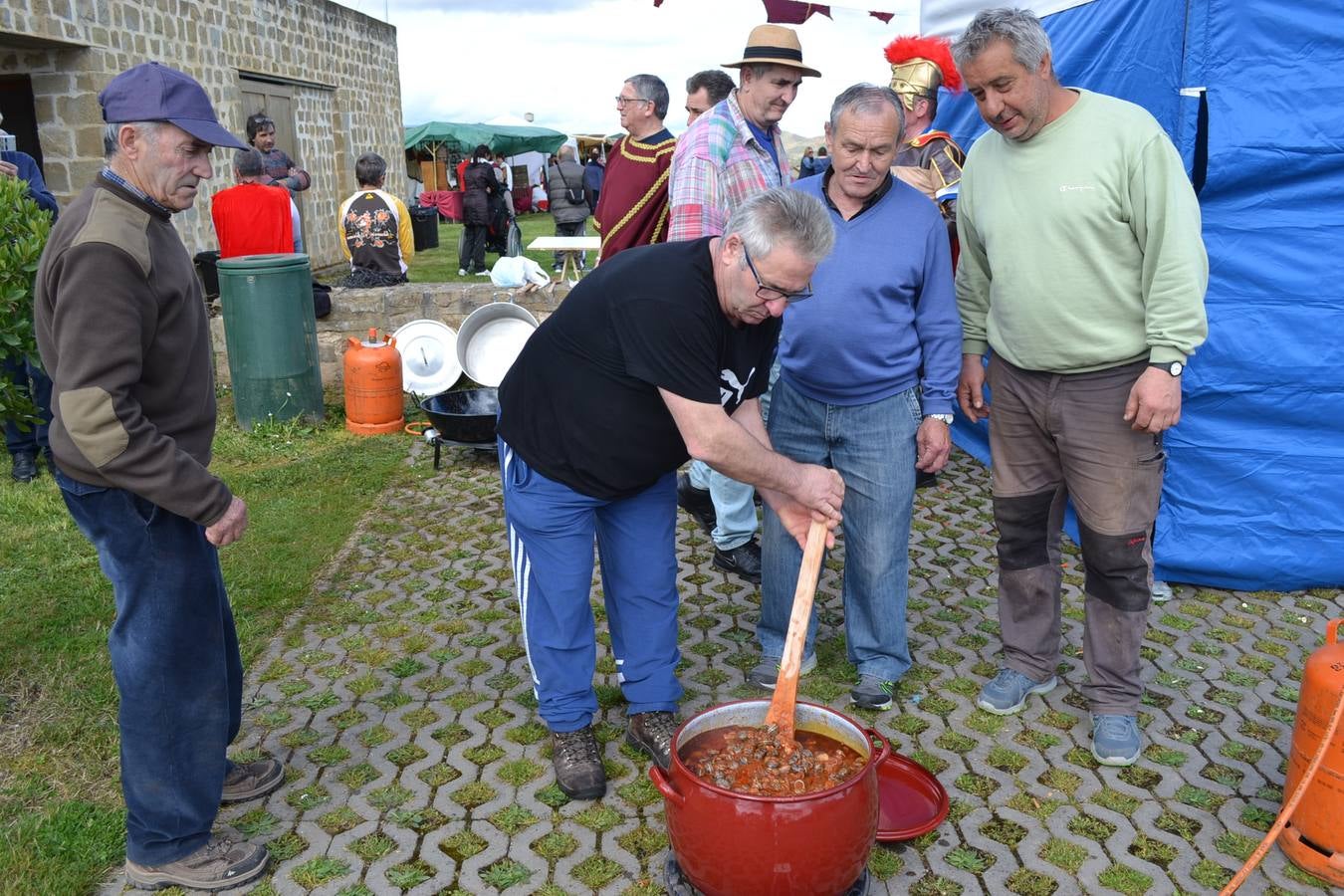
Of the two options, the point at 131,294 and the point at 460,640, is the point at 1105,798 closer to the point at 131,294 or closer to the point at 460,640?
the point at 460,640

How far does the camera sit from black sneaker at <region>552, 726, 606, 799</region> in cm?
337

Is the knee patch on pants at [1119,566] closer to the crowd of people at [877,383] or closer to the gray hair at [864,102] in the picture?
the crowd of people at [877,383]

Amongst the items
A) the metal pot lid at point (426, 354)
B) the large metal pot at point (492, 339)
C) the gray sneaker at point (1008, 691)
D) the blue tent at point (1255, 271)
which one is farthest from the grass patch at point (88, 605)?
the blue tent at point (1255, 271)

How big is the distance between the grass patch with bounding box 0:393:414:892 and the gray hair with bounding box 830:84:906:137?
115 inches

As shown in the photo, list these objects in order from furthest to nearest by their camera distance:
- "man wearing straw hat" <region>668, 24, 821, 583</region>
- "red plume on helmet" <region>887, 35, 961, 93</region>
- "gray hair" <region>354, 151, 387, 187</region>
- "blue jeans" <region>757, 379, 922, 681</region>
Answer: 1. "gray hair" <region>354, 151, 387, 187</region>
2. "red plume on helmet" <region>887, 35, 961, 93</region>
3. "man wearing straw hat" <region>668, 24, 821, 583</region>
4. "blue jeans" <region>757, 379, 922, 681</region>

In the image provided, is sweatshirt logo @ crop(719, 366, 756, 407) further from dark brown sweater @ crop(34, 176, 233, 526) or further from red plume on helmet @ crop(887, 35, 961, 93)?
red plume on helmet @ crop(887, 35, 961, 93)

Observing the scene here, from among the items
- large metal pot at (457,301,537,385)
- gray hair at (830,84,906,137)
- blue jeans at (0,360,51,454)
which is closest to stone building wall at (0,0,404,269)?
blue jeans at (0,360,51,454)

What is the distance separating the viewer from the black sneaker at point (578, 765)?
3.37 m

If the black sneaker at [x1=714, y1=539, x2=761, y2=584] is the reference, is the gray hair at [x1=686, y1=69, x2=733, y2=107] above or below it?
above

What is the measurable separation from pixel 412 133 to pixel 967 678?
2971 cm

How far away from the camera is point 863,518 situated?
3.77m

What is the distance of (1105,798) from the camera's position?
133 inches

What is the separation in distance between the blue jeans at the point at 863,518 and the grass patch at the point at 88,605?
199 centimetres

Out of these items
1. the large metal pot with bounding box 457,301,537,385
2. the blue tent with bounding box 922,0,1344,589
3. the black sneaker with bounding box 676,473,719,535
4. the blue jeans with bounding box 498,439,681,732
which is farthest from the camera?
the large metal pot with bounding box 457,301,537,385
